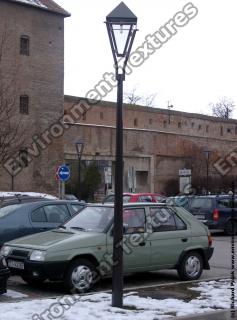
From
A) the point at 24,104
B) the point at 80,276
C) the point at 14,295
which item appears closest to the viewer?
the point at 14,295

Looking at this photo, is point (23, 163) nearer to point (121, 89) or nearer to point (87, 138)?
point (87, 138)

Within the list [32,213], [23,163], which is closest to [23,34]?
[23,163]

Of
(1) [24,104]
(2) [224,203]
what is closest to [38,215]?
(2) [224,203]

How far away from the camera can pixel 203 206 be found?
25.4 meters

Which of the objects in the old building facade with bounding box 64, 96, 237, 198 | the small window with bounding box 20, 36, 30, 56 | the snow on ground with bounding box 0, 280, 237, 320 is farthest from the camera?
the old building facade with bounding box 64, 96, 237, 198

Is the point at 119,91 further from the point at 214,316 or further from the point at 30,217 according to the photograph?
the point at 30,217

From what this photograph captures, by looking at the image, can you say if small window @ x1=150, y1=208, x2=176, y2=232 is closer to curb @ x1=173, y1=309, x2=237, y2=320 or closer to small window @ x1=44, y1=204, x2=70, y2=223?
small window @ x1=44, y1=204, x2=70, y2=223

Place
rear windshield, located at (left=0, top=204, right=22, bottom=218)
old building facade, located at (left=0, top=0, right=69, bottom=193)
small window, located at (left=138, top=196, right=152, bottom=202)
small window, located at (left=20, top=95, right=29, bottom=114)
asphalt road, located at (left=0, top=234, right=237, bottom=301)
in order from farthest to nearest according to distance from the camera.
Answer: small window, located at (left=20, top=95, right=29, bottom=114), old building facade, located at (left=0, top=0, right=69, bottom=193), small window, located at (left=138, top=196, right=152, bottom=202), rear windshield, located at (left=0, top=204, right=22, bottom=218), asphalt road, located at (left=0, top=234, right=237, bottom=301)

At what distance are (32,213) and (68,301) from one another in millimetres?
4679

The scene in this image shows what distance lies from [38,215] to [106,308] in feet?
17.6

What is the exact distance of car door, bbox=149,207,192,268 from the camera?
1188cm

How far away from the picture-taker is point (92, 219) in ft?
38.5

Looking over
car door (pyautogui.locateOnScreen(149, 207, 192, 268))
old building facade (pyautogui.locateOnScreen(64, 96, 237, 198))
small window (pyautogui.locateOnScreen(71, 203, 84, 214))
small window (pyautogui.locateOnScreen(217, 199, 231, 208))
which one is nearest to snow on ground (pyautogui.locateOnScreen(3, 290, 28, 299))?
car door (pyautogui.locateOnScreen(149, 207, 192, 268))

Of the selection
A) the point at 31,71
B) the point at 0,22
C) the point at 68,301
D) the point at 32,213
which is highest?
the point at 0,22
